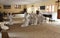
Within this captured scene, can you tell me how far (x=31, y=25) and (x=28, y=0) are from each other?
454 millimetres

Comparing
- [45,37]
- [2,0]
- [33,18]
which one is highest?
[2,0]

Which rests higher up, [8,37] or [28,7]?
[28,7]

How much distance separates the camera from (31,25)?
7.96 ft

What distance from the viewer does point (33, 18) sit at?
245 centimetres

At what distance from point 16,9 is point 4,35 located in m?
5.07

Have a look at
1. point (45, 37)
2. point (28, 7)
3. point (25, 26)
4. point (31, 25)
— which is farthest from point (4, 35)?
point (28, 7)

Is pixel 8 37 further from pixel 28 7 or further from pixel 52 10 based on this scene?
pixel 52 10

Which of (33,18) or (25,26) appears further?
(33,18)

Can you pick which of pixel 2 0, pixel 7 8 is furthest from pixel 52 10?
pixel 2 0

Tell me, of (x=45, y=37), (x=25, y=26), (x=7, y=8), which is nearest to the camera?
(x=45, y=37)

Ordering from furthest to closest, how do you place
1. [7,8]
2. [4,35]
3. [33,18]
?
[7,8] < [33,18] < [4,35]

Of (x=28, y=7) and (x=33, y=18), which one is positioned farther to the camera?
(x=28, y=7)

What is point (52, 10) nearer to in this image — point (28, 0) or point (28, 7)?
point (28, 7)

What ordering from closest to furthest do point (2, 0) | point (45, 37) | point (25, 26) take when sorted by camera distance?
point (45, 37)
point (2, 0)
point (25, 26)
